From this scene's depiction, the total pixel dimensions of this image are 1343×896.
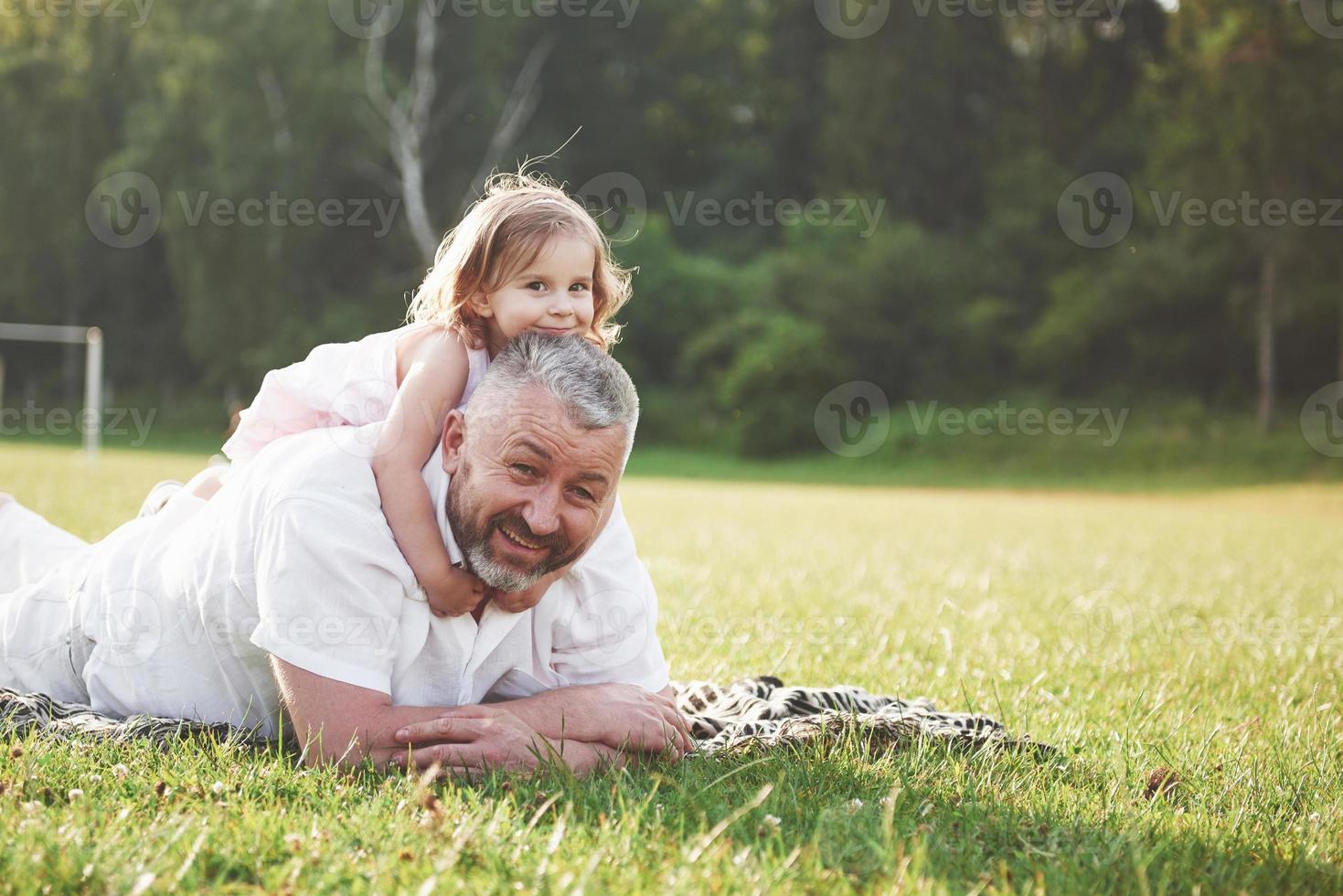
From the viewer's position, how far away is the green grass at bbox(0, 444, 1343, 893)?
7.13ft

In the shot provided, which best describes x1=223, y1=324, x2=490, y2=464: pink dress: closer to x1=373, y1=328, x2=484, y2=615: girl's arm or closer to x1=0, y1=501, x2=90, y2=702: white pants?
x1=373, y1=328, x2=484, y2=615: girl's arm

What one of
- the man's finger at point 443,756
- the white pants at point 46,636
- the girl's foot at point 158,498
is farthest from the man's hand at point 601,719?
the girl's foot at point 158,498

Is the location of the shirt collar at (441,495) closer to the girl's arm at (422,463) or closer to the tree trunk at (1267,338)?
the girl's arm at (422,463)

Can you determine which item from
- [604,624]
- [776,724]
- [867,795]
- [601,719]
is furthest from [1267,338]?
[601,719]

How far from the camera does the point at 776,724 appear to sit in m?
3.43

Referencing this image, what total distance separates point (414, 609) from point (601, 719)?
56cm

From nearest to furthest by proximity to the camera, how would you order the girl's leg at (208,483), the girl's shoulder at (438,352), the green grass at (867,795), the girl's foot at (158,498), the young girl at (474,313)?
the green grass at (867,795) < the girl's shoulder at (438,352) < the young girl at (474,313) < the girl's leg at (208,483) < the girl's foot at (158,498)

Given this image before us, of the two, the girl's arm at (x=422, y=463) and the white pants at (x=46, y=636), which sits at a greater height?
the girl's arm at (x=422, y=463)

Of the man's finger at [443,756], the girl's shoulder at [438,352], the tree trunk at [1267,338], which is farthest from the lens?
the tree trunk at [1267,338]

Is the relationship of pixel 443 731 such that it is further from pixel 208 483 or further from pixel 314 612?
pixel 208 483

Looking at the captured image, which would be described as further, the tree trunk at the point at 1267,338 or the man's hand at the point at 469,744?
the tree trunk at the point at 1267,338

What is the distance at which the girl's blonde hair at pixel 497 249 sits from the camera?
370 cm

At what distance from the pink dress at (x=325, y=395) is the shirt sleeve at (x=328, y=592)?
887 millimetres

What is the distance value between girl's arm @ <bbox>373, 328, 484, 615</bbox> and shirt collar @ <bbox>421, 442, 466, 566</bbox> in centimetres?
2
